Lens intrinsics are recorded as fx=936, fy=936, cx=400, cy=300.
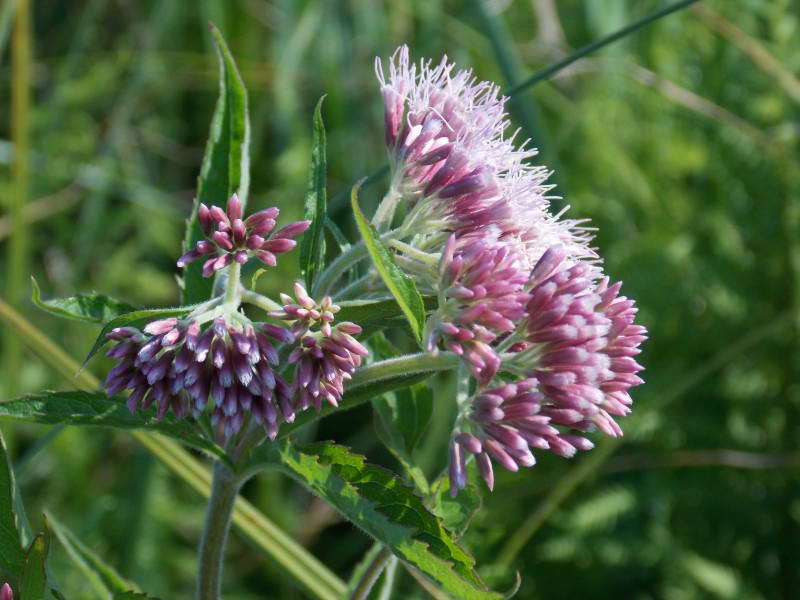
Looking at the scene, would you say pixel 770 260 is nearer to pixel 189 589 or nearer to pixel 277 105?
pixel 277 105

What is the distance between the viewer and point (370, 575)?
1086 mm

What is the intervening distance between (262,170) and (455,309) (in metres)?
2.53

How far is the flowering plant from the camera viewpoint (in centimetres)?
95

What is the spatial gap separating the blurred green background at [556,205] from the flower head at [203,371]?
1.08 metres

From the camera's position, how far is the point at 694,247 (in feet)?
9.75

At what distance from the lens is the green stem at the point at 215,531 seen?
1075 mm

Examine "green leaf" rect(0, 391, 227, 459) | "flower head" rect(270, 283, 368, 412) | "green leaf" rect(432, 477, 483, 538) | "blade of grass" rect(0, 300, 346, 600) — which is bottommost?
"blade of grass" rect(0, 300, 346, 600)

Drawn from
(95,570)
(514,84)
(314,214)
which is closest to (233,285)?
(314,214)

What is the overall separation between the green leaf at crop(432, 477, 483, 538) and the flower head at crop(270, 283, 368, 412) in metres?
0.21

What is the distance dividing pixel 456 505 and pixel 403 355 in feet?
0.65

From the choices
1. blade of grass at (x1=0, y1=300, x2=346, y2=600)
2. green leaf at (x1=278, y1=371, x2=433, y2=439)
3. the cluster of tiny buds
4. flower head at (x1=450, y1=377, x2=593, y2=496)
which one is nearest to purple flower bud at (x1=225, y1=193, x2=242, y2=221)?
the cluster of tiny buds

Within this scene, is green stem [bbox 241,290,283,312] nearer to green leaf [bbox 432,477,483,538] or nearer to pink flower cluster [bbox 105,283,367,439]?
pink flower cluster [bbox 105,283,367,439]

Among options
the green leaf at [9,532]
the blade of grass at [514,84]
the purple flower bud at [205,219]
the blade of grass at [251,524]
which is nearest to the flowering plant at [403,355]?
the purple flower bud at [205,219]

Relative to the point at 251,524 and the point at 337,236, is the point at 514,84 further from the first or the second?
the point at 251,524
